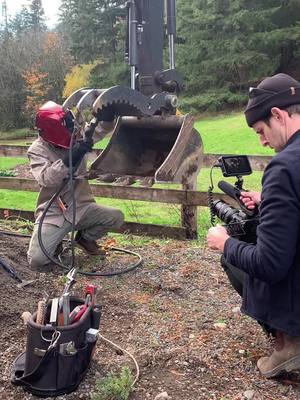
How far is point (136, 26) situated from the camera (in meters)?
4.58

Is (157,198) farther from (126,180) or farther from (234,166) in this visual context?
(234,166)

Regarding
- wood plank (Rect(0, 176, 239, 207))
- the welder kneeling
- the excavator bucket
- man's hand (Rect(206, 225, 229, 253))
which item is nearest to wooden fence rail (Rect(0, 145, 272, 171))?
wood plank (Rect(0, 176, 239, 207))

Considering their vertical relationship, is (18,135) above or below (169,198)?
below

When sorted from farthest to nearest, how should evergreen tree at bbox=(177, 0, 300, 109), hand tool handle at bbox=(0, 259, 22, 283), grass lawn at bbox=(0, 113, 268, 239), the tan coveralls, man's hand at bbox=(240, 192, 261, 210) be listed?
evergreen tree at bbox=(177, 0, 300, 109) < grass lawn at bbox=(0, 113, 268, 239) < the tan coveralls < hand tool handle at bbox=(0, 259, 22, 283) < man's hand at bbox=(240, 192, 261, 210)

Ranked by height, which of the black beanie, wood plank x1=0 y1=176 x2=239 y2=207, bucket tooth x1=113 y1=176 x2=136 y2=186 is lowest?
wood plank x1=0 y1=176 x2=239 y2=207

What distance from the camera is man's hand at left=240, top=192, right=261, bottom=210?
308 cm

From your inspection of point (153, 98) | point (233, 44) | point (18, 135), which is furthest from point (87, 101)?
point (18, 135)

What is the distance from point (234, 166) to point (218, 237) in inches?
23.8

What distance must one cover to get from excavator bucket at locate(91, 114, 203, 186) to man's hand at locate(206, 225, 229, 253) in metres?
1.59

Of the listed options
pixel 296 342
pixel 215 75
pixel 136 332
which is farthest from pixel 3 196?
pixel 215 75

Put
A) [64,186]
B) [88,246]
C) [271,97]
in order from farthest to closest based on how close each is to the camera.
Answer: [88,246]
[64,186]
[271,97]

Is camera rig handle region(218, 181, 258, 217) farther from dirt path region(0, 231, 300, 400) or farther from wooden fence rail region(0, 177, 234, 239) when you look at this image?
wooden fence rail region(0, 177, 234, 239)

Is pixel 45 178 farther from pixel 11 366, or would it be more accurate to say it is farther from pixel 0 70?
pixel 0 70

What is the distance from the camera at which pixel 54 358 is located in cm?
279
